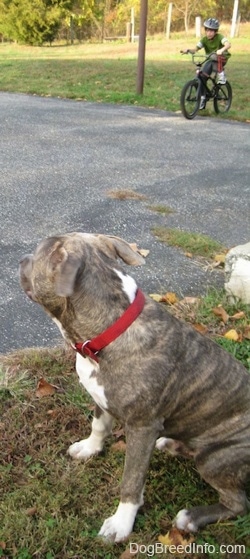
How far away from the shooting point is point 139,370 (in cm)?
238

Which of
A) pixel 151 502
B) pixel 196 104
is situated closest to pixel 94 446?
pixel 151 502

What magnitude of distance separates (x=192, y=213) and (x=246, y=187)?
145 cm

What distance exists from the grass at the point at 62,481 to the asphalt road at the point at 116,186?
488 millimetres

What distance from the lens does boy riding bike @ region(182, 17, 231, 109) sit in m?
11.6

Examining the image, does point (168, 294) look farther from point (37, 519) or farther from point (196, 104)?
point (196, 104)

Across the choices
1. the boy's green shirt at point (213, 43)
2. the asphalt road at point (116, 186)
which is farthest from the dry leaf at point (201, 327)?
the boy's green shirt at point (213, 43)

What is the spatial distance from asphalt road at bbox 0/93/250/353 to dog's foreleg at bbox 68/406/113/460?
97 centimetres

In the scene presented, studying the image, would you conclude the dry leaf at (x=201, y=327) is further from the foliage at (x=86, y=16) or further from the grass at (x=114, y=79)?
the foliage at (x=86, y=16)

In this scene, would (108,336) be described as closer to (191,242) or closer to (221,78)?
(191,242)

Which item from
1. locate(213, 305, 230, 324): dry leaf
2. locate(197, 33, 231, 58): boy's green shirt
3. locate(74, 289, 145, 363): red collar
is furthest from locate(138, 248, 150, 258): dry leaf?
locate(197, 33, 231, 58): boy's green shirt

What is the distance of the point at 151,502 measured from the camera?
2.75 metres

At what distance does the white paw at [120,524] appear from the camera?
2508 millimetres

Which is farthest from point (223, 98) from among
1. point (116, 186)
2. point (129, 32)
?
point (129, 32)

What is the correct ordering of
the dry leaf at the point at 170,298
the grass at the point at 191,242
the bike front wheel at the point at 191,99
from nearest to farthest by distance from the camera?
the dry leaf at the point at 170,298 < the grass at the point at 191,242 < the bike front wheel at the point at 191,99
